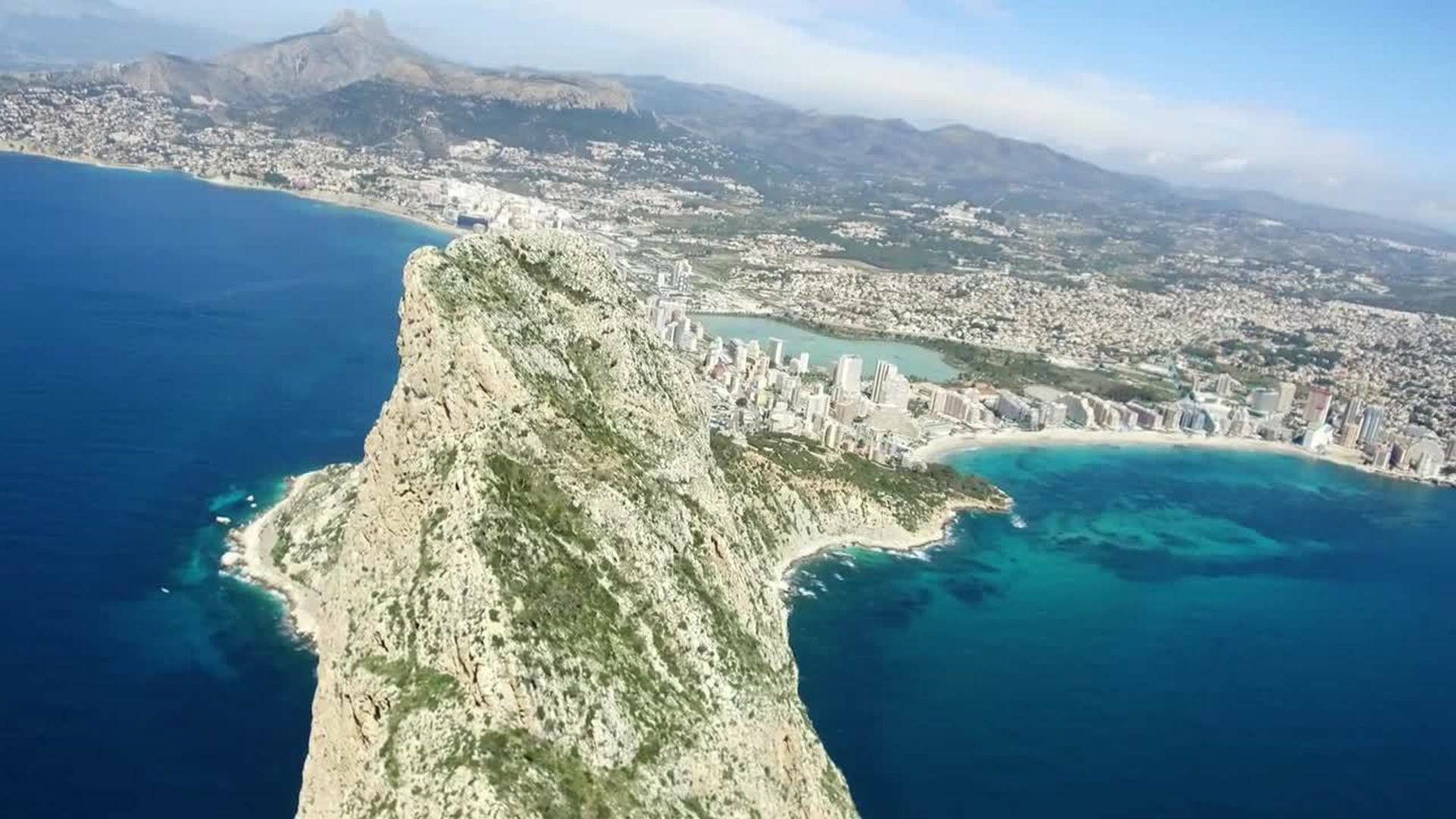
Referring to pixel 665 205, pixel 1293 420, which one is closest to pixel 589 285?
pixel 1293 420

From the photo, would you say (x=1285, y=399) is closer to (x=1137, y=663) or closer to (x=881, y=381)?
(x=881, y=381)

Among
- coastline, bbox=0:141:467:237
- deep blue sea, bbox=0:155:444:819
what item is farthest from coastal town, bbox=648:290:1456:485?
coastline, bbox=0:141:467:237

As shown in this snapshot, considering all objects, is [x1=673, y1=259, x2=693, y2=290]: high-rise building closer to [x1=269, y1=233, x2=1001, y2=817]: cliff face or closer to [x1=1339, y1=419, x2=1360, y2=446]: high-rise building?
[x1=1339, y1=419, x2=1360, y2=446]: high-rise building

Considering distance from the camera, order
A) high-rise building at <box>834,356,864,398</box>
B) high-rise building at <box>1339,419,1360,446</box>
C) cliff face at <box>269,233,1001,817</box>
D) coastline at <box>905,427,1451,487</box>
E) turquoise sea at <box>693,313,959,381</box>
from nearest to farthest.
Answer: cliff face at <box>269,233,1001,817</box> < coastline at <box>905,427,1451,487</box> < high-rise building at <box>834,356,864,398</box> < high-rise building at <box>1339,419,1360,446</box> < turquoise sea at <box>693,313,959,381</box>

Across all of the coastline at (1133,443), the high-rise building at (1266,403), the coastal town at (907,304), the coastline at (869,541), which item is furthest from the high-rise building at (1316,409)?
the coastline at (869,541)

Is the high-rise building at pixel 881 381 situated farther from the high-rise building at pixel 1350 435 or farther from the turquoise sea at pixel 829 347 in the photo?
the high-rise building at pixel 1350 435

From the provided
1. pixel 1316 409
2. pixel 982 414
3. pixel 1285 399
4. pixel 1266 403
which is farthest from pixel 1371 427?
pixel 982 414
